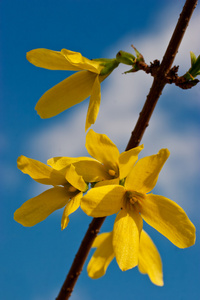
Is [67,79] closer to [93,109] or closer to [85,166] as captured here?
[93,109]

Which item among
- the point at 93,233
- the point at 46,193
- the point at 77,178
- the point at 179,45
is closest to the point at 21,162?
the point at 46,193

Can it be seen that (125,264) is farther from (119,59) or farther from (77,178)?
(119,59)

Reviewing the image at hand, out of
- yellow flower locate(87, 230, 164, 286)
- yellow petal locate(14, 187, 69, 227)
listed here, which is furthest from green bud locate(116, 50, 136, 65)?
yellow flower locate(87, 230, 164, 286)

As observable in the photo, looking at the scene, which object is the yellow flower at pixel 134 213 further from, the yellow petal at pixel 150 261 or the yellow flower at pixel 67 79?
the yellow petal at pixel 150 261

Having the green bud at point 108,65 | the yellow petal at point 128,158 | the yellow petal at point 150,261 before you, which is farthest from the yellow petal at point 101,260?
the green bud at point 108,65

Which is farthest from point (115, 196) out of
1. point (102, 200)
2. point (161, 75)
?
point (161, 75)
